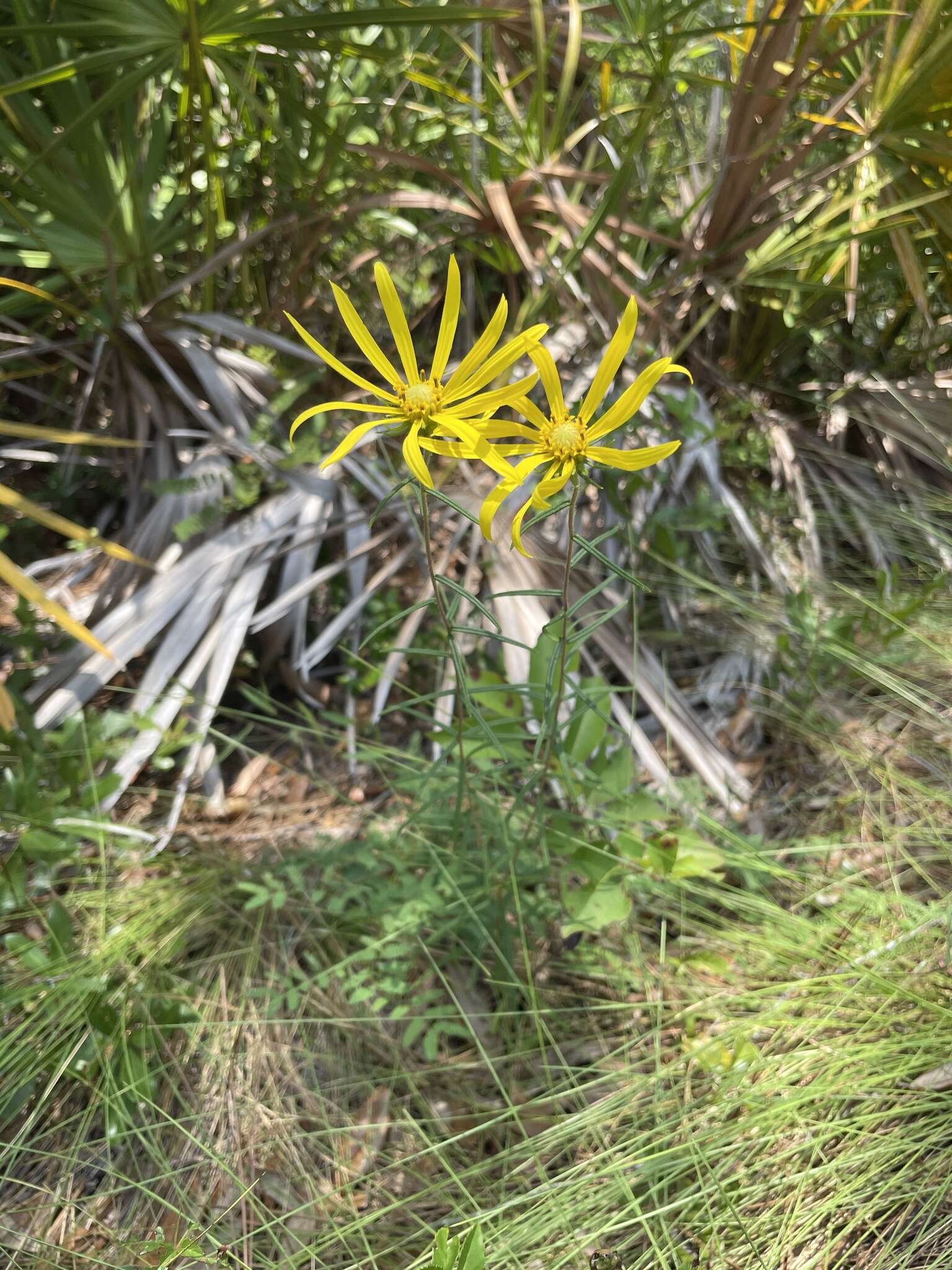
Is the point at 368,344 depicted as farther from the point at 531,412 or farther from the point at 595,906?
the point at 595,906

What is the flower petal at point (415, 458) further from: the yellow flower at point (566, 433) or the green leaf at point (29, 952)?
the green leaf at point (29, 952)

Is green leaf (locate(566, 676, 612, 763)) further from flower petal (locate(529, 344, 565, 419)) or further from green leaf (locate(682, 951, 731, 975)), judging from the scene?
flower petal (locate(529, 344, 565, 419))

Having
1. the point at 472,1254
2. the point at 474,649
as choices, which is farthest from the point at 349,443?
the point at 474,649

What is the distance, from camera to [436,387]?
683 millimetres

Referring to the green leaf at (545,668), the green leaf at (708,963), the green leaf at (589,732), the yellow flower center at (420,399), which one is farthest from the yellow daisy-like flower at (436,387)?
the green leaf at (708,963)

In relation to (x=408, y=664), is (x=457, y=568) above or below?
above

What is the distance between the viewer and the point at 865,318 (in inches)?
79.7

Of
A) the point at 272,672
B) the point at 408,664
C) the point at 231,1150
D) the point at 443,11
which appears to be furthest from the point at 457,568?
the point at 231,1150

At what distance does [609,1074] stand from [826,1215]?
258 millimetres

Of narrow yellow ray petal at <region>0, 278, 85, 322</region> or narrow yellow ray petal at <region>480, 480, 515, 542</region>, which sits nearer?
narrow yellow ray petal at <region>480, 480, 515, 542</region>

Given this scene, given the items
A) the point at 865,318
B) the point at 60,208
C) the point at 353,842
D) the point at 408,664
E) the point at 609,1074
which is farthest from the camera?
the point at 865,318

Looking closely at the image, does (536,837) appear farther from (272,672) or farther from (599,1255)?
(272,672)

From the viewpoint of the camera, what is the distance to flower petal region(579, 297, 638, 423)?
61 cm

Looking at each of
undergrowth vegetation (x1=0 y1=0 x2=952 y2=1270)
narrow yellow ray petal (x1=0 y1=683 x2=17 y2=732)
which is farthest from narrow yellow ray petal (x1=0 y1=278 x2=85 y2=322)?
narrow yellow ray petal (x1=0 y1=683 x2=17 y2=732)
